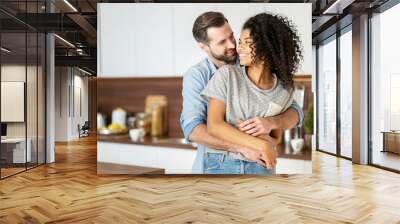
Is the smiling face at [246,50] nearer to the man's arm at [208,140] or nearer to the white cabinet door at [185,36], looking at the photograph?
the white cabinet door at [185,36]

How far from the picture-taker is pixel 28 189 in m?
5.17

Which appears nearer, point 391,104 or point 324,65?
point 391,104

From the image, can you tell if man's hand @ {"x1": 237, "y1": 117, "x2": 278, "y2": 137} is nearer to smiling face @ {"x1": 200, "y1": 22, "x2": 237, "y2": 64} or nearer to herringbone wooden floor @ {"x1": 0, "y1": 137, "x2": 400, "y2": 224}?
herringbone wooden floor @ {"x1": 0, "y1": 137, "x2": 400, "y2": 224}

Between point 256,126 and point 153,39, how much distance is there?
6.04 feet

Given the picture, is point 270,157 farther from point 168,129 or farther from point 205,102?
point 168,129

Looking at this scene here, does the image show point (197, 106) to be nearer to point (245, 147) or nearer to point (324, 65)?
point (245, 147)

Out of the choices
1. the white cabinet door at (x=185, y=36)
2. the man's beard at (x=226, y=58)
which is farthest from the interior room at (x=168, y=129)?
the man's beard at (x=226, y=58)

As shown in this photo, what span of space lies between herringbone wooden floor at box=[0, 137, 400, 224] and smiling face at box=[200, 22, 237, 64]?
1.67m

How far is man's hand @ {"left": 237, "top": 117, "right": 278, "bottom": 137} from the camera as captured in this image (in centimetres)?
A: 531

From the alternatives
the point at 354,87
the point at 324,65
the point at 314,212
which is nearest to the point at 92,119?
the point at 324,65

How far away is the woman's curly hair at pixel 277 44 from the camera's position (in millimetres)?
5371

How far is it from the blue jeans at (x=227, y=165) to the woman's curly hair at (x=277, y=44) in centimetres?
118

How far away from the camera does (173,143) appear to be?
216 inches

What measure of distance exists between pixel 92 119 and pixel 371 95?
519 inches
